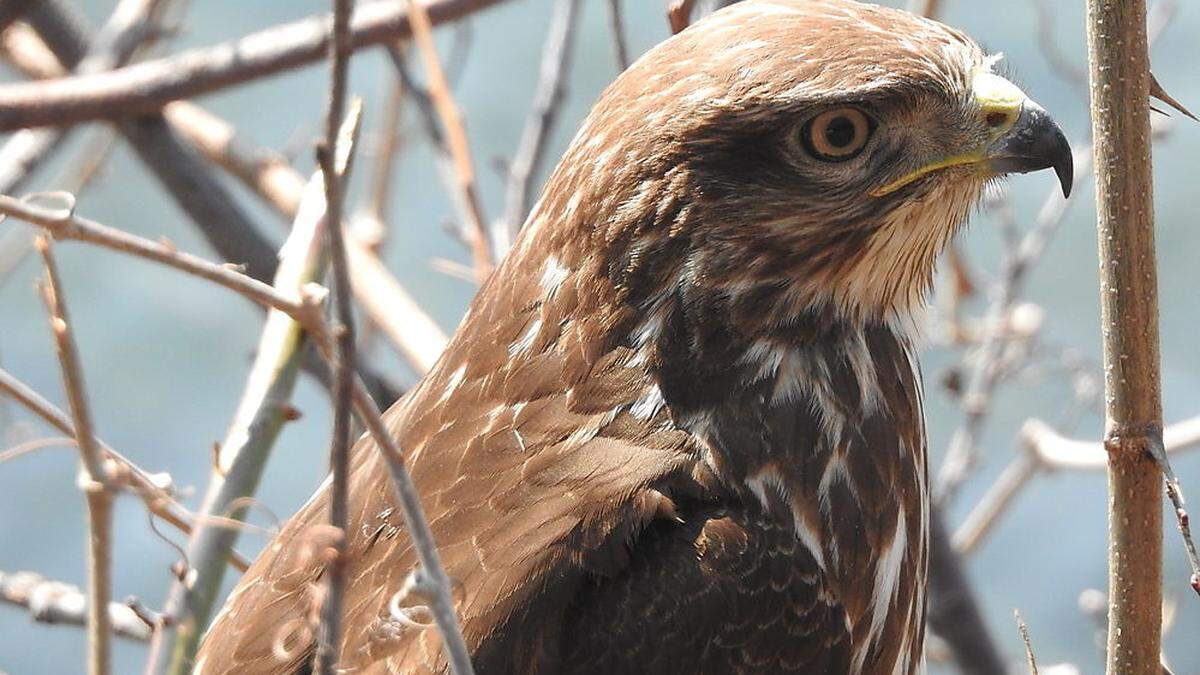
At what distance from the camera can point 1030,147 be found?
266cm

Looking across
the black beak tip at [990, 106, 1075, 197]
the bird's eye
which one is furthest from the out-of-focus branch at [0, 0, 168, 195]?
the black beak tip at [990, 106, 1075, 197]

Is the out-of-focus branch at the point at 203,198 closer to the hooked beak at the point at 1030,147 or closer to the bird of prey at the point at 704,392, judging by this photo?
the bird of prey at the point at 704,392

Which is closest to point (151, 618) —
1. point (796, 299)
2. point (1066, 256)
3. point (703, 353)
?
point (703, 353)

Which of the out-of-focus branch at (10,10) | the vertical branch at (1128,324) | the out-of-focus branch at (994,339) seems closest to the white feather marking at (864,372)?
the vertical branch at (1128,324)

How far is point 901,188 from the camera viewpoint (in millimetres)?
2734

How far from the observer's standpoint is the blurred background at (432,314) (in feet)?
23.7

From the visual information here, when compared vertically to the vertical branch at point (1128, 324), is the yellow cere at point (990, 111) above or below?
above

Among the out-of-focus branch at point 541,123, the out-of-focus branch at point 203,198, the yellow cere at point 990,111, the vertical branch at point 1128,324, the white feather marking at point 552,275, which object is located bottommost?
the vertical branch at point 1128,324

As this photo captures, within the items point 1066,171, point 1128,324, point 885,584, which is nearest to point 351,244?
point 885,584

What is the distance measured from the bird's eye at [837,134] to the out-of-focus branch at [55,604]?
1.22 metres

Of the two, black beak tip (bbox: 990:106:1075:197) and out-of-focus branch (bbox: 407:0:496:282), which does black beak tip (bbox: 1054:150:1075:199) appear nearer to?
black beak tip (bbox: 990:106:1075:197)

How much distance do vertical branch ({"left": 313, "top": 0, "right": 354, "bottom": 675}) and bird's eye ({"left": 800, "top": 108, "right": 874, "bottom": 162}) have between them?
1178 millimetres

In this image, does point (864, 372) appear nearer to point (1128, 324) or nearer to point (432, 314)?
point (1128, 324)

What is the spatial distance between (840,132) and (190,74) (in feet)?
4.68
